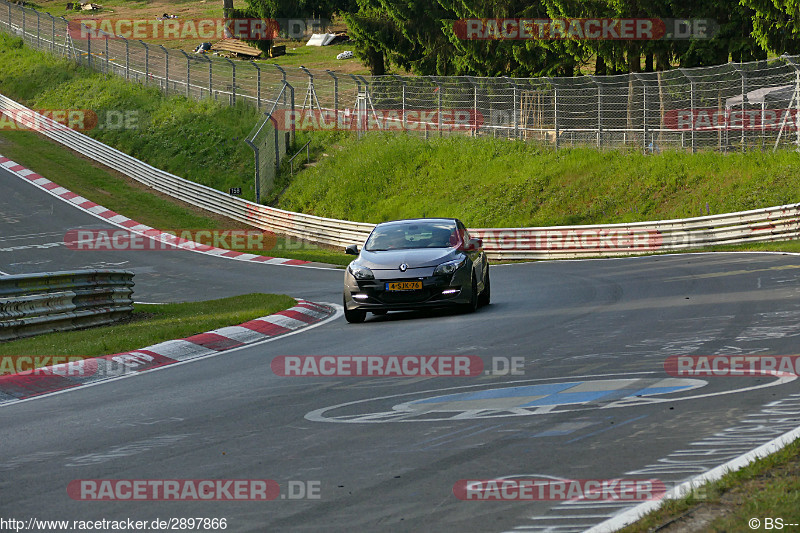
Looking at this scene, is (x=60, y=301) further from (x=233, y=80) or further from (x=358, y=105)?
(x=233, y=80)

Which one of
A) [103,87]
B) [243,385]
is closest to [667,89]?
[243,385]

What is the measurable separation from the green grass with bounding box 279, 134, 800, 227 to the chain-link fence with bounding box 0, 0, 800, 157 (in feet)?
1.75

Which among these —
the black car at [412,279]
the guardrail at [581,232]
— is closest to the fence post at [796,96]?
the guardrail at [581,232]

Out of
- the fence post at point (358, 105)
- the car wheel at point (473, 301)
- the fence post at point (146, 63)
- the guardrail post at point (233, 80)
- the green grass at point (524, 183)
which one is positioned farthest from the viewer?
the fence post at point (146, 63)

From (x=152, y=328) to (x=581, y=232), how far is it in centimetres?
1634

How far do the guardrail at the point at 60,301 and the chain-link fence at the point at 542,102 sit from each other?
17792mm

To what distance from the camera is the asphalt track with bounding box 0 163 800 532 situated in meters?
5.21

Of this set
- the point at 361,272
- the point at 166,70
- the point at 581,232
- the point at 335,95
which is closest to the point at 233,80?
the point at 166,70

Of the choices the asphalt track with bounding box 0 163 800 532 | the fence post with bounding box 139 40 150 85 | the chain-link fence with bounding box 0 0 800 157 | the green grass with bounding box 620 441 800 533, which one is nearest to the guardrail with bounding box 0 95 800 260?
the chain-link fence with bounding box 0 0 800 157

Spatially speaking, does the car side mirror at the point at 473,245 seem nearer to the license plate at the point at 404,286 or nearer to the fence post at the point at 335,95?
the license plate at the point at 404,286

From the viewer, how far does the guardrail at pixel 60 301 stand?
46.2 ft

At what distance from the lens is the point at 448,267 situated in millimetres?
14195

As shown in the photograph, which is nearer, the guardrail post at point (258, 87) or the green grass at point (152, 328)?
the green grass at point (152, 328)

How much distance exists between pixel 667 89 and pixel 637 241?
208 inches
